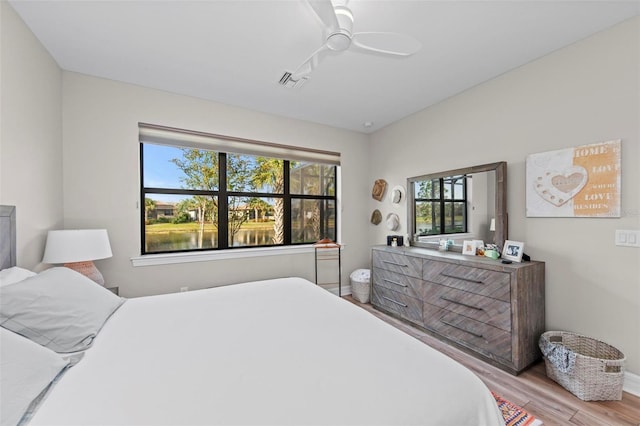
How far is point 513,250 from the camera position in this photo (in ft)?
7.50

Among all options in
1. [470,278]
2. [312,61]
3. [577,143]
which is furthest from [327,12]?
[470,278]

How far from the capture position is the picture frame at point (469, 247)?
2.62 metres

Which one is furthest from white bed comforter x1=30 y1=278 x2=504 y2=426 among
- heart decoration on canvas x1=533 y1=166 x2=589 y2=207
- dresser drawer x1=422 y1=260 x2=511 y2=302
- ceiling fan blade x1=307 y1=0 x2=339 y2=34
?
heart decoration on canvas x1=533 y1=166 x2=589 y2=207

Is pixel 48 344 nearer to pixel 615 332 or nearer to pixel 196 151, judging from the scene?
pixel 196 151

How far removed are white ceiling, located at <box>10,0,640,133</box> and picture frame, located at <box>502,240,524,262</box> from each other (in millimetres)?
1596

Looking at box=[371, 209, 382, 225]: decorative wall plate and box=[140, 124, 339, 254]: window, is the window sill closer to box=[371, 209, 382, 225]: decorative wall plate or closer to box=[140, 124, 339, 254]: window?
box=[140, 124, 339, 254]: window

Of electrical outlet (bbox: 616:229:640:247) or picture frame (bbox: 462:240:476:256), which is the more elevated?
electrical outlet (bbox: 616:229:640:247)

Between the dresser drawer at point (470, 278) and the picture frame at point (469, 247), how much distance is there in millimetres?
327

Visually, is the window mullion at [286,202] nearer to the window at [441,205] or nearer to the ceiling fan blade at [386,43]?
the window at [441,205]

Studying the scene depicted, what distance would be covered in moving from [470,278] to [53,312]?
2.80 metres

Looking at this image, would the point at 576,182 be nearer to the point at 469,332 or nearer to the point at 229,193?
the point at 469,332

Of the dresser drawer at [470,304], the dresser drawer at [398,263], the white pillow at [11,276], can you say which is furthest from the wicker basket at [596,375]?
the white pillow at [11,276]

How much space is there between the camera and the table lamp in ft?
6.42

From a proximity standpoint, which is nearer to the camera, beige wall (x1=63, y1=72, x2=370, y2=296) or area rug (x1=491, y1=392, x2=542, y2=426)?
area rug (x1=491, y1=392, x2=542, y2=426)
